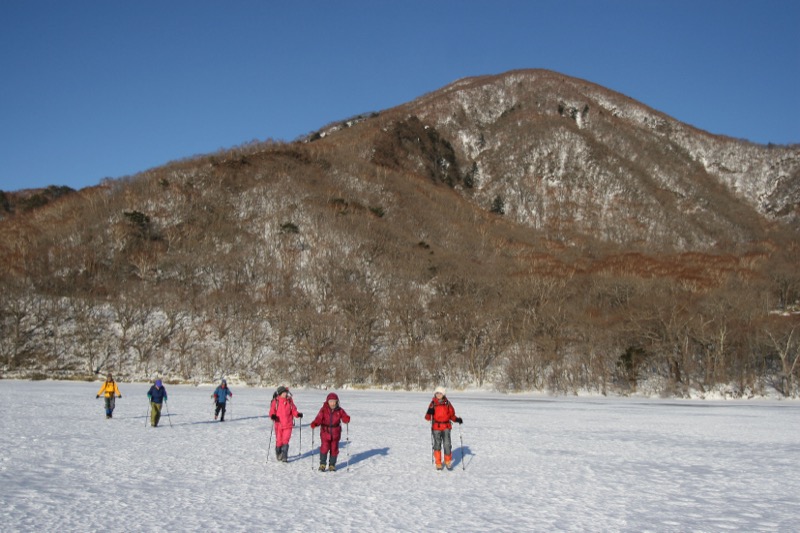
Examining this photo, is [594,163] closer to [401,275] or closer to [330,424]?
[401,275]

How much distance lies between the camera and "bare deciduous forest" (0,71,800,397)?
53094 mm

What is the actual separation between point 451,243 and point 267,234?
27023mm

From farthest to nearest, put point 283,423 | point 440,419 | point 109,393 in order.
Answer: point 109,393 < point 283,423 < point 440,419

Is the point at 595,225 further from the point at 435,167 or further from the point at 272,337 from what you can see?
the point at 272,337

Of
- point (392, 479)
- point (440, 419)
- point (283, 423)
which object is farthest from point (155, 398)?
point (440, 419)

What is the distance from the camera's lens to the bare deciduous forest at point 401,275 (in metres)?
53.1

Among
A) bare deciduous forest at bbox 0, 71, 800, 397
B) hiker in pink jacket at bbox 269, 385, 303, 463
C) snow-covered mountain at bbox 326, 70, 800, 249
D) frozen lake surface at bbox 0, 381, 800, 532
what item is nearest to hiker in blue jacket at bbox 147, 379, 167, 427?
frozen lake surface at bbox 0, 381, 800, 532

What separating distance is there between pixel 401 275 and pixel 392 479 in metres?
59.1

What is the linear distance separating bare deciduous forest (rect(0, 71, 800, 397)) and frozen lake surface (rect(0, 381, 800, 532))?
105 ft

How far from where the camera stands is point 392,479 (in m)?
12.2

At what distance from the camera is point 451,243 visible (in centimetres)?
8888

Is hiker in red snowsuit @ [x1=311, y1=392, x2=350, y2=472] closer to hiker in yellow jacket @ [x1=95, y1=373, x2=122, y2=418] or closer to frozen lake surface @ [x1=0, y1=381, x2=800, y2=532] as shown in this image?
frozen lake surface @ [x1=0, y1=381, x2=800, y2=532]

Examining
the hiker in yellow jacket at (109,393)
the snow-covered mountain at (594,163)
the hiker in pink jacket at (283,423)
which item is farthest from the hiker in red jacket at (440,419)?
the snow-covered mountain at (594,163)

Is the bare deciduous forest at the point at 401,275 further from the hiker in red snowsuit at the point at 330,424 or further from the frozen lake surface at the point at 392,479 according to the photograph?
the hiker in red snowsuit at the point at 330,424
